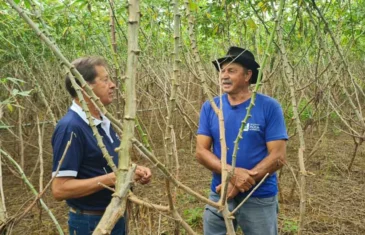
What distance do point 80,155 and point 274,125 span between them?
3.73ft

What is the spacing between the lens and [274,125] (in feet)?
6.98

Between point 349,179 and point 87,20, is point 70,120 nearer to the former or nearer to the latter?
point 87,20

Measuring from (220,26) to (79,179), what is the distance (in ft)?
8.13

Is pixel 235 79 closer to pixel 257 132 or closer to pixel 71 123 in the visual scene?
pixel 257 132

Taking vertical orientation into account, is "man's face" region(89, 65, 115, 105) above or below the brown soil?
above

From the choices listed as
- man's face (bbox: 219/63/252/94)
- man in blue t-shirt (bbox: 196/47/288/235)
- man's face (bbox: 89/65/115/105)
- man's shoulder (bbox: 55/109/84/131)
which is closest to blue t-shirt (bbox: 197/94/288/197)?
man in blue t-shirt (bbox: 196/47/288/235)

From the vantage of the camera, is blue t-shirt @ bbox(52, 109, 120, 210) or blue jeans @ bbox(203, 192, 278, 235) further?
blue jeans @ bbox(203, 192, 278, 235)

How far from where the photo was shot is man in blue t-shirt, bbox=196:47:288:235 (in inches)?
83.0

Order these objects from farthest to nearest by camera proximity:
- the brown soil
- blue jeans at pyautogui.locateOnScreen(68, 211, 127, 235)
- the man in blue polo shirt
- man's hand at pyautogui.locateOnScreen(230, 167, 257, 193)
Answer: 1. the brown soil
2. man's hand at pyautogui.locateOnScreen(230, 167, 257, 193)
3. blue jeans at pyautogui.locateOnScreen(68, 211, 127, 235)
4. the man in blue polo shirt

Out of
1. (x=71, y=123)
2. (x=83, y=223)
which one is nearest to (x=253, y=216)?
(x=83, y=223)

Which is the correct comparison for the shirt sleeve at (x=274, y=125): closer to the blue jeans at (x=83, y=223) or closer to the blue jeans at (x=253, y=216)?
the blue jeans at (x=253, y=216)

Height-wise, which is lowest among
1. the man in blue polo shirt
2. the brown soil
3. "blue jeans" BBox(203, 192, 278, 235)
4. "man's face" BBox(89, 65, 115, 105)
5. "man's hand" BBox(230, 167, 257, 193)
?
the brown soil

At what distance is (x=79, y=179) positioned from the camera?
169cm

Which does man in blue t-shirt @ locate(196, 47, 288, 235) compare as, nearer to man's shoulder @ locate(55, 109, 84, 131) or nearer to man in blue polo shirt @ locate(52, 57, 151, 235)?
man in blue polo shirt @ locate(52, 57, 151, 235)
